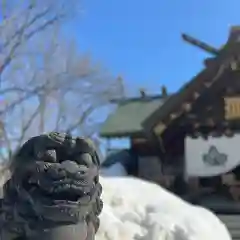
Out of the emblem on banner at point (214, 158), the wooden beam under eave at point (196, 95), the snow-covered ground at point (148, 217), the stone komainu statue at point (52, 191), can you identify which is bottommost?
the emblem on banner at point (214, 158)

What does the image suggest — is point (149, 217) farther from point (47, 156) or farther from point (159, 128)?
point (159, 128)

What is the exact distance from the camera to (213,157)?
1325 centimetres

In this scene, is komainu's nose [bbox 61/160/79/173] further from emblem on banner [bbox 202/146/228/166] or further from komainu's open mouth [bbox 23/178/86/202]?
emblem on banner [bbox 202/146/228/166]

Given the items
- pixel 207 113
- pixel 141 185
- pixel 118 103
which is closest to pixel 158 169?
pixel 207 113

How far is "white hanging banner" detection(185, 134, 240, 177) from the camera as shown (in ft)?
43.3

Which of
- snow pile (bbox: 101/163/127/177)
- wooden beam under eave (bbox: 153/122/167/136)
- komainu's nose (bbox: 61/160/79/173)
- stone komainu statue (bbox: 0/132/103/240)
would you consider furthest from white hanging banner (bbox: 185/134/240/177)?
komainu's nose (bbox: 61/160/79/173)

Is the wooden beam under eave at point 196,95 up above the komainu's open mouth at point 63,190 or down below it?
below

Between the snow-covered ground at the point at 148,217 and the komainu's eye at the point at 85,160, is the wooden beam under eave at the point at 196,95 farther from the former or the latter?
the komainu's eye at the point at 85,160

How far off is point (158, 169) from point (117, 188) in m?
10.9

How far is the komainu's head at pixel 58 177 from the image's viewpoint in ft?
8.89

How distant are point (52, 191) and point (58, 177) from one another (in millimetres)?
74

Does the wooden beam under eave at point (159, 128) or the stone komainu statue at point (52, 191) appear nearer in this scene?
the stone komainu statue at point (52, 191)

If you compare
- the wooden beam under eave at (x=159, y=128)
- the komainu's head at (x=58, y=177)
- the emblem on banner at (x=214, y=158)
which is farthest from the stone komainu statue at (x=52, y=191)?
the wooden beam under eave at (x=159, y=128)

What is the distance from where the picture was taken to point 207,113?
566 inches
